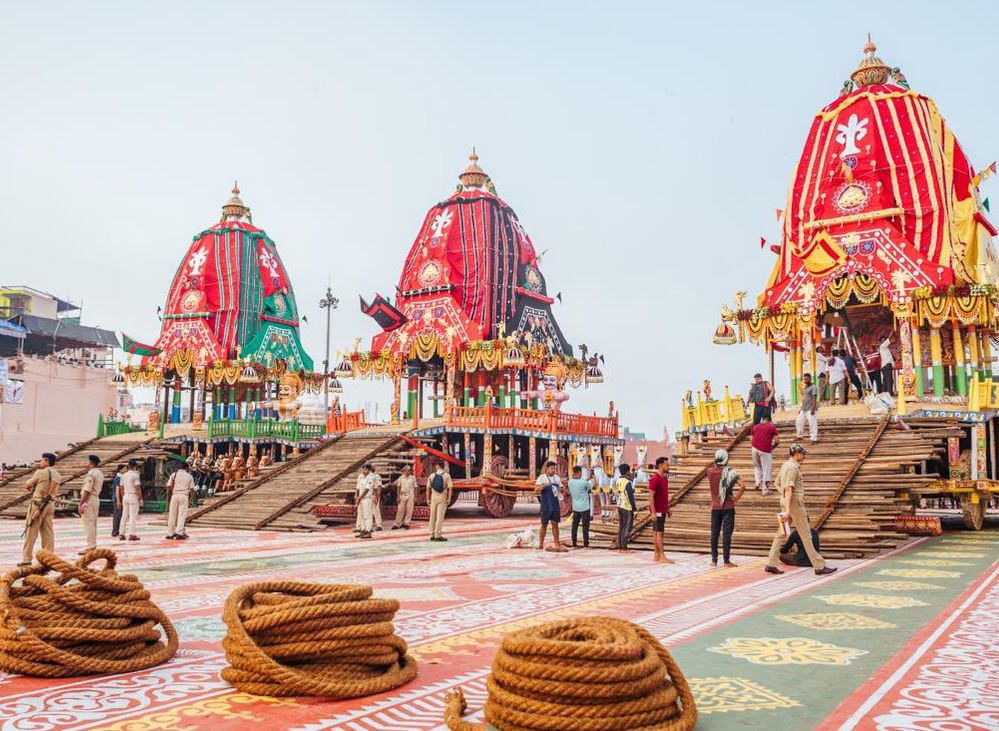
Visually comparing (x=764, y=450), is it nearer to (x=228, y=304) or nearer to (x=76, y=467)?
(x=76, y=467)

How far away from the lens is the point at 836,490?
12.9 m

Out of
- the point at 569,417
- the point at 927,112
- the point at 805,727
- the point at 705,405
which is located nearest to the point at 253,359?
the point at 569,417

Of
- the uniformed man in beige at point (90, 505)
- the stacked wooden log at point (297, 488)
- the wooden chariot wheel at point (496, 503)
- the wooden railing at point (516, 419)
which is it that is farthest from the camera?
the wooden railing at point (516, 419)

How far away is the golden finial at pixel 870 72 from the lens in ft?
72.7

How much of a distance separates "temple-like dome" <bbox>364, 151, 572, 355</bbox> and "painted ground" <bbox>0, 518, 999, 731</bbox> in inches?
639

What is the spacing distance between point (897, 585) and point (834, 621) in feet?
8.04

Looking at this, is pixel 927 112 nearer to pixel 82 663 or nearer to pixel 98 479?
pixel 98 479

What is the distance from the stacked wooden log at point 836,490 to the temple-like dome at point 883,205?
15.3 feet

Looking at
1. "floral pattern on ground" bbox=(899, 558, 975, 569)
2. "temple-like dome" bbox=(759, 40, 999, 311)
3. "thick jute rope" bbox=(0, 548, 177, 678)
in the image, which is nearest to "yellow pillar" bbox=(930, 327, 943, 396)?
"temple-like dome" bbox=(759, 40, 999, 311)

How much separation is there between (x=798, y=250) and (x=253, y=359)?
22078 millimetres

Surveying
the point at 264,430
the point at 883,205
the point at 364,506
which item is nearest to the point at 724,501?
the point at 364,506

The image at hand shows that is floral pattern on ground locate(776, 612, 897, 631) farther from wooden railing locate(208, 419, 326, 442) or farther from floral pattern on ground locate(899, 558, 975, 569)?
wooden railing locate(208, 419, 326, 442)

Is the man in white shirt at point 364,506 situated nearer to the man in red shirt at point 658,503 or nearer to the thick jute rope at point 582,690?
the man in red shirt at point 658,503

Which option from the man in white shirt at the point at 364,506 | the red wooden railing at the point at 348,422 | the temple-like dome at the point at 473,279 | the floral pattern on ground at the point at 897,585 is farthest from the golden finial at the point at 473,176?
the floral pattern on ground at the point at 897,585
